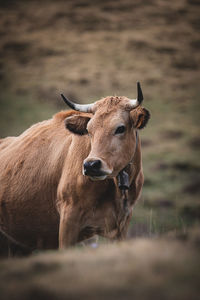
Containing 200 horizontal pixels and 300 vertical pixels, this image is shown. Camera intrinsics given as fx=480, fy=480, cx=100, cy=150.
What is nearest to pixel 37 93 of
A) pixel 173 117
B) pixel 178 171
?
pixel 173 117

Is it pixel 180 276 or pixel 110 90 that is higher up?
pixel 110 90

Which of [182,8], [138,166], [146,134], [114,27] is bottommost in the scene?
[138,166]

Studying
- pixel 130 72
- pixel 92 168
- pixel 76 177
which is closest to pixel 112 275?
pixel 92 168

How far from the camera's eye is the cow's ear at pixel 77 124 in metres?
6.78

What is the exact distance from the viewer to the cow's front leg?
632cm

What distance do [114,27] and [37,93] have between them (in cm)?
2897

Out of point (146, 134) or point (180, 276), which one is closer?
point (180, 276)

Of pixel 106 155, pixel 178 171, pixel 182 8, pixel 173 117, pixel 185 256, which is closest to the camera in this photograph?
pixel 185 256

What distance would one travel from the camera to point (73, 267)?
346cm

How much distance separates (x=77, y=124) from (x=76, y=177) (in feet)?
2.70

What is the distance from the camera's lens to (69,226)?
6328mm

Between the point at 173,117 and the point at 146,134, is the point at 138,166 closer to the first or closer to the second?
the point at 146,134

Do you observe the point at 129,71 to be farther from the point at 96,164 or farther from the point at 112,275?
the point at 112,275

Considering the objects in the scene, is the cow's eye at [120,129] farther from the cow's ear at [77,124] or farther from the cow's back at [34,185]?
the cow's back at [34,185]
